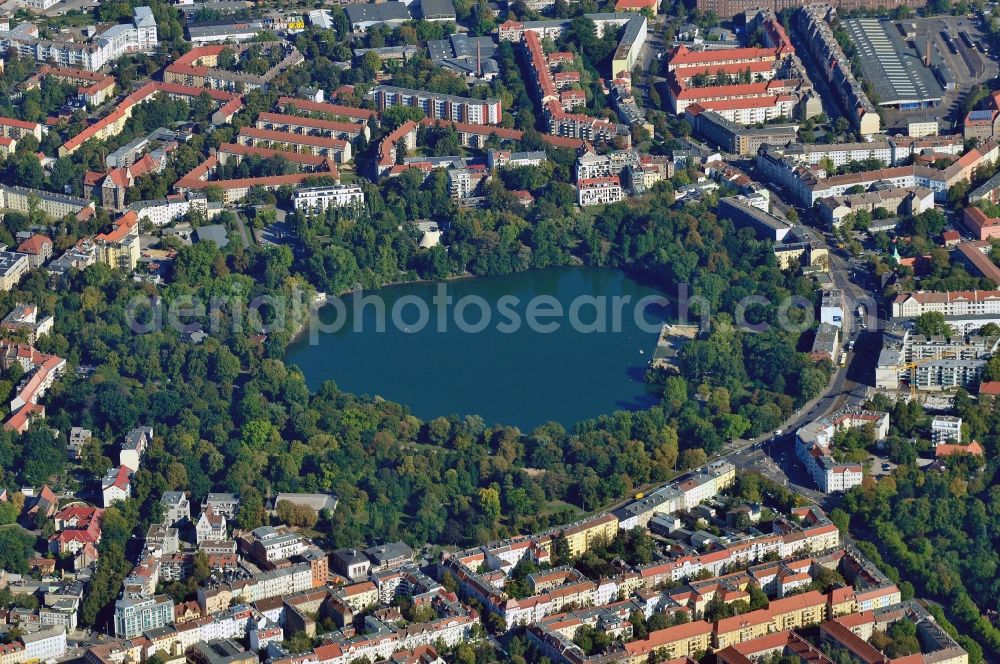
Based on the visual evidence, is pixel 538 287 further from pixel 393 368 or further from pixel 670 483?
pixel 670 483

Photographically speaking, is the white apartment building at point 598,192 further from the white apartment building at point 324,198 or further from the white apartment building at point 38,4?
the white apartment building at point 38,4

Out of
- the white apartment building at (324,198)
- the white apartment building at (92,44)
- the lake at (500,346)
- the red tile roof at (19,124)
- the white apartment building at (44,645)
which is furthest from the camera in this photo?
the white apartment building at (92,44)

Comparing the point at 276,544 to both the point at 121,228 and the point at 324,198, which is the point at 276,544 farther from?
the point at 324,198

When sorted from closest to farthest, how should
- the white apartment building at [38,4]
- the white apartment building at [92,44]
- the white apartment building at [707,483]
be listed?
the white apartment building at [707,483], the white apartment building at [92,44], the white apartment building at [38,4]

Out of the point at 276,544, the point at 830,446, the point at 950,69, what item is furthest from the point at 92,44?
the point at 830,446

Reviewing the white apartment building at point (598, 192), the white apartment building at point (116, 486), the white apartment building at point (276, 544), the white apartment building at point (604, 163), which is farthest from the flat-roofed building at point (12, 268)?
the white apartment building at point (276, 544)

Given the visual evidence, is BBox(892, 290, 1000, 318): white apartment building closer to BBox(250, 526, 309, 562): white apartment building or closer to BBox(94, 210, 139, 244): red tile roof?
BBox(250, 526, 309, 562): white apartment building

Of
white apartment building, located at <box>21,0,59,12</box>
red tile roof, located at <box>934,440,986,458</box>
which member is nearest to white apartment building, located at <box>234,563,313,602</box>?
red tile roof, located at <box>934,440,986,458</box>
